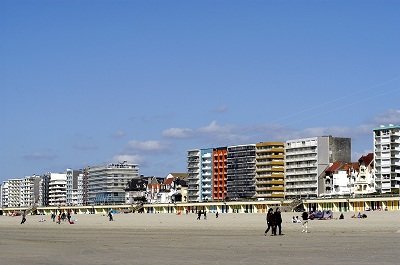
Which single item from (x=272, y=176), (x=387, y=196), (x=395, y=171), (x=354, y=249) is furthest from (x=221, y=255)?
(x=272, y=176)

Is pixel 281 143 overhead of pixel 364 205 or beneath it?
overhead

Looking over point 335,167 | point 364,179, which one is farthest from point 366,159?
point 335,167

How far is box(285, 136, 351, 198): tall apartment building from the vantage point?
18688cm

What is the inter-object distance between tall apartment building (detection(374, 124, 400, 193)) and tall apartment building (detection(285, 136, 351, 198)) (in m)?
16.5

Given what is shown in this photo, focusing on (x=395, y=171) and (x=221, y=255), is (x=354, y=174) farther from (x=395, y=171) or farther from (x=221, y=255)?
(x=221, y=255)

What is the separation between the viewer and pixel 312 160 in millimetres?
189250

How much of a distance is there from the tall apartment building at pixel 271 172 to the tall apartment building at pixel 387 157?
3030cm

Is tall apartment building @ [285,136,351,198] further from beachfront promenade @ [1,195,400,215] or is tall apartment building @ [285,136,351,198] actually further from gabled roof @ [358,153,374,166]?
beachfront promenade @ [1,195,400,215]

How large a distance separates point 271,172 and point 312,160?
1250cm

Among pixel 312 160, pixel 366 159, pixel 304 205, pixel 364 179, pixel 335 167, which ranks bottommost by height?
pixel 304 205

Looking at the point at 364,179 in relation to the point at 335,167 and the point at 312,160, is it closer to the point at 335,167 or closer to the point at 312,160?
the point at 335,167

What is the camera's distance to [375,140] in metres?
174

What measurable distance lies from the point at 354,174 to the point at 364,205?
38.8 metres

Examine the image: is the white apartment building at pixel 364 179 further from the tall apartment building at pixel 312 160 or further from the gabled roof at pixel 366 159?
the tall apartment building at pixel 312 160
